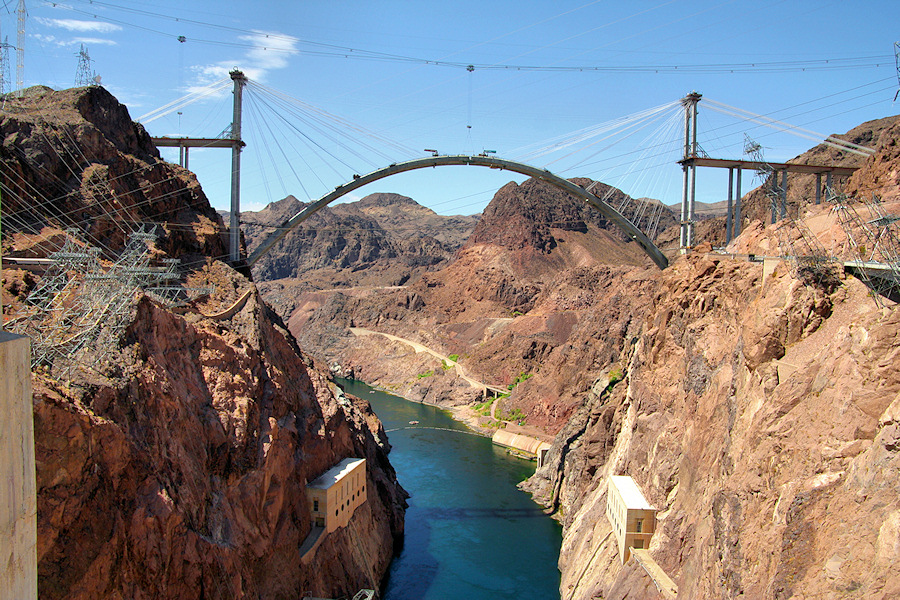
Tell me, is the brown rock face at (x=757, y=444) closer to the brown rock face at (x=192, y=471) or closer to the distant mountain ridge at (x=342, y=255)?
the brown rock face at (x=192, y=471)

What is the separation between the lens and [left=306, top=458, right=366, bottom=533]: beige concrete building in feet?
104

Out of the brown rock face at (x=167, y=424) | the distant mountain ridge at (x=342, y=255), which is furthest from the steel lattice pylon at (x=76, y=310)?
the distant mountain ridge at (x=342, y=255)

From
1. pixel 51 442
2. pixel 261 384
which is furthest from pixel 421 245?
pixel 51 442

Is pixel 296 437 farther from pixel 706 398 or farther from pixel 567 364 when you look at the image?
pixel 567 364

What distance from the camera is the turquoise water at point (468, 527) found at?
3750 cm

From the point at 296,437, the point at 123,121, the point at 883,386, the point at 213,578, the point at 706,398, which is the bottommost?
the point at 213,578

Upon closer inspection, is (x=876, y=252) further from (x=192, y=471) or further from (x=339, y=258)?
(x=339, y=258)

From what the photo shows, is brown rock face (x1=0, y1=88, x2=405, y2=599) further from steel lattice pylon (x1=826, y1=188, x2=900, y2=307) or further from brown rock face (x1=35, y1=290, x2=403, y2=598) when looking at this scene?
steel lattice pylon (x1=826, y1=188, x2=900, y2=307)

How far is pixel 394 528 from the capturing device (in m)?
42.2

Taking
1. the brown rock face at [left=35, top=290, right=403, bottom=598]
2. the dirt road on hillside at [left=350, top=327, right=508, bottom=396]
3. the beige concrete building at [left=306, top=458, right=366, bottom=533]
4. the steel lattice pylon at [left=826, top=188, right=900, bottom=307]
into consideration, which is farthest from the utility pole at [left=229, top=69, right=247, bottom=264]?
the dirt road on hillside at [left=350, top=327, right=508, bottom=396]

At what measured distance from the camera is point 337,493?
32.7 metres

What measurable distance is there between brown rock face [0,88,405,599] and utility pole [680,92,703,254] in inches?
918

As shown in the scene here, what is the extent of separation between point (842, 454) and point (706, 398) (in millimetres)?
10765

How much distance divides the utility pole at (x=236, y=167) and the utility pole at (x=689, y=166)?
26086mm
